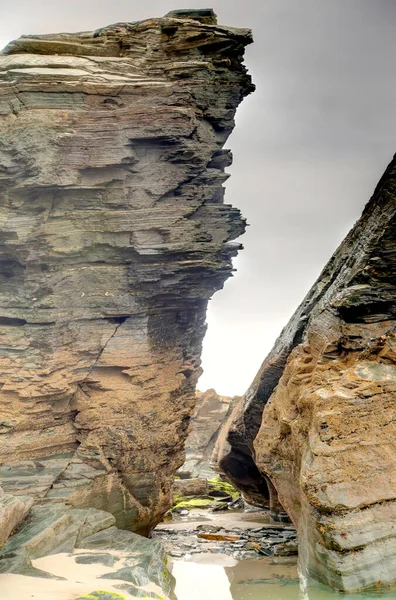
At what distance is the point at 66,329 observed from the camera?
76.3 ft

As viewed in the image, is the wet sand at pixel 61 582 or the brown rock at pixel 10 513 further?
the brown rock at pixel 10 513

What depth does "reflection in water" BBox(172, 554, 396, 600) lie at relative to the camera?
53.4 feet

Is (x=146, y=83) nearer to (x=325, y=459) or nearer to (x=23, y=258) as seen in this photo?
(x=23, y=258)

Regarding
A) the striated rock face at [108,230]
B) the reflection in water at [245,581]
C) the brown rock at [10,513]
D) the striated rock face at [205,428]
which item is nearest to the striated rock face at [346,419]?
the reflection in water at [245,581]

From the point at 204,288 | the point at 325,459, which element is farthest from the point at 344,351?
the point at 204,288

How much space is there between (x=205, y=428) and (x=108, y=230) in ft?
98.7

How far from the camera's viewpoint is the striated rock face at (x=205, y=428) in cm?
4738

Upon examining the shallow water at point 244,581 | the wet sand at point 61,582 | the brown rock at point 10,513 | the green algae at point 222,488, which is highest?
the brown rock at point 10,513

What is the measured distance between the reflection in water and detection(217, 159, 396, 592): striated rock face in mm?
386

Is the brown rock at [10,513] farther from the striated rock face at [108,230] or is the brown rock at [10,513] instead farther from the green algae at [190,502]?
the green algae at [190,502]

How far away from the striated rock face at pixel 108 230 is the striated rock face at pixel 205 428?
23.4m

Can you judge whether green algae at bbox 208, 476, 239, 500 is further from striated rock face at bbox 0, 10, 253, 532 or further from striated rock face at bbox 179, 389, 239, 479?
striated rock face at bbox 0, 10, 253, 532

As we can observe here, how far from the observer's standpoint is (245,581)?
63.4 ft

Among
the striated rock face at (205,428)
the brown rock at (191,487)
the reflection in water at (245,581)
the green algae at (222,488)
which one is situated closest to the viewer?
the reflection in water at (245,581)
